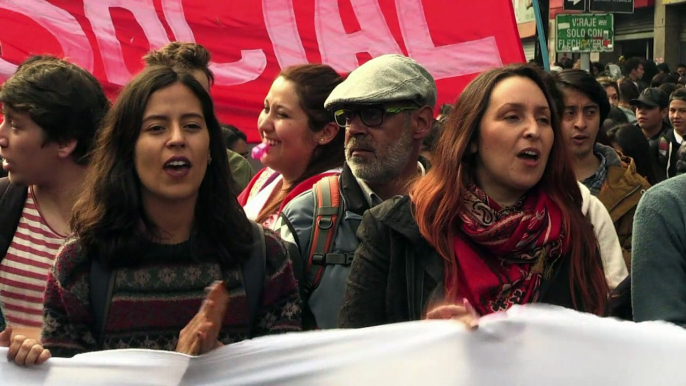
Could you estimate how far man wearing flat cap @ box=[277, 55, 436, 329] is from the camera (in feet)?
11.1

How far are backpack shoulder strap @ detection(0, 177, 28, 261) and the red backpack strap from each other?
90 centimetres

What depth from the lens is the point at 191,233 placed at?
271cm

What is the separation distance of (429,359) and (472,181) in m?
0.85

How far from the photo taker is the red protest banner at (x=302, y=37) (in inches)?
239

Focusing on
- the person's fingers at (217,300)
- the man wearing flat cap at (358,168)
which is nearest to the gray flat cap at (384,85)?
the man wearing flat cap at (358,168)

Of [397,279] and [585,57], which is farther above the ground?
[397,279]

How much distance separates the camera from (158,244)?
264 centimetres

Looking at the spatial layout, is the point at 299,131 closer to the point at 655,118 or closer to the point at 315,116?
the point at 315,116

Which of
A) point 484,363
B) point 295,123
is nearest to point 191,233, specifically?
point 484,363

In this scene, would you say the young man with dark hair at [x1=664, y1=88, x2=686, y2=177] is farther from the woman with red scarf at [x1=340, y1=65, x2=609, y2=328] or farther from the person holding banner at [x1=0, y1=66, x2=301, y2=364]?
the person holding banner at [x1=0, y1=66, x2=301, y2=364]

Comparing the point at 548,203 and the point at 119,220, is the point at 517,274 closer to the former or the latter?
the point at 548,203

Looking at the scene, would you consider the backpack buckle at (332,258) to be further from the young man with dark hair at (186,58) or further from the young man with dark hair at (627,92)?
the young man with dark hair at (627,92)

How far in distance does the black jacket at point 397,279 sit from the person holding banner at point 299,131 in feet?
3.19

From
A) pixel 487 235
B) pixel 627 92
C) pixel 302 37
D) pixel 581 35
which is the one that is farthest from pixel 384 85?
pixel 581 35
